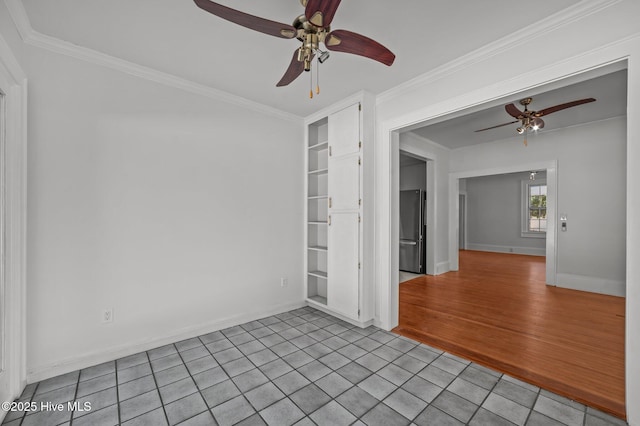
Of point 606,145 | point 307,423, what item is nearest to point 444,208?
point 606,145

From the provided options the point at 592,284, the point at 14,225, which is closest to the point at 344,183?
the point at 14,225

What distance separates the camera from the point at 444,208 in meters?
6.03

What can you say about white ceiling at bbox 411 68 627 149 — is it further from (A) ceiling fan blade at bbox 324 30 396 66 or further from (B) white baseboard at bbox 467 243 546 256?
(B) white baseboard at bbox 467 243 546 256

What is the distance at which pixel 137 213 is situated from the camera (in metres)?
2.61

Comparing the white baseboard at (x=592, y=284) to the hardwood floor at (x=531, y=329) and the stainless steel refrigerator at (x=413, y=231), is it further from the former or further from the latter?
the stainless steel refrigerator at (x=413, y=231)

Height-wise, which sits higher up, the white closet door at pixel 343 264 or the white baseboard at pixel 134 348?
the white closet door at pixel 343 264

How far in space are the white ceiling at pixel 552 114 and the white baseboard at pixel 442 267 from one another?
96.1 inches

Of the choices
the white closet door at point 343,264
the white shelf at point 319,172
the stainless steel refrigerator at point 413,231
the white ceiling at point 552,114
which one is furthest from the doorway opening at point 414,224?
the white closet door at point 343,264

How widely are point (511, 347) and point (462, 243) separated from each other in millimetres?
8055

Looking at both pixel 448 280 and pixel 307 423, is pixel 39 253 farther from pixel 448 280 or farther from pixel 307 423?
pixel 448 280

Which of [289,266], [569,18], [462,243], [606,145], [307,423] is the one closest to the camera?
[307,423]

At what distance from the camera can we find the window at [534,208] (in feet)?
27.8

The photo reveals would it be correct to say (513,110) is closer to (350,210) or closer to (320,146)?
(350,210)

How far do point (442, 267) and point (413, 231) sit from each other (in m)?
0.98
